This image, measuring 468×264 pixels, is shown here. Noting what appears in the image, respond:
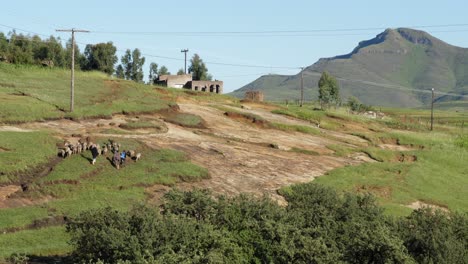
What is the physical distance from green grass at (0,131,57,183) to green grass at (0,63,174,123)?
6.52 meters

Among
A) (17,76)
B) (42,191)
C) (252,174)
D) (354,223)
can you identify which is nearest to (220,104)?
(17,76)

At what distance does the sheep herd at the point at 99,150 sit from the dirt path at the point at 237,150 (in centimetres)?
376

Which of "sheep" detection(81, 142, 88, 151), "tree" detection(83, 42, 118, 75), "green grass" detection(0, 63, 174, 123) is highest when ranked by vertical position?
"tree" detection(83, 42, 118, 75)

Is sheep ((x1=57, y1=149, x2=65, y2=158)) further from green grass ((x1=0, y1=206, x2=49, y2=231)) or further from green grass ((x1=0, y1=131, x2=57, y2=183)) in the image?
green grass ((x1=0, y1=206, x2=49, y2=231))

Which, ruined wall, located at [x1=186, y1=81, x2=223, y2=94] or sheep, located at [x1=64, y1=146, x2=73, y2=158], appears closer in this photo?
sheep, located at [x1=64, y1=146, x2=73, y2=158]

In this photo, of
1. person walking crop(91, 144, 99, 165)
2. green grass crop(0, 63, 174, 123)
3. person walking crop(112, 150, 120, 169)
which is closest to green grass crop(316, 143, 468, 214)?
person walking crop(112, 150, 120, 169)

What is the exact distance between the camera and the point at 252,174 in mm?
52688

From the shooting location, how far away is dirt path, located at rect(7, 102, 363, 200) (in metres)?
50.8

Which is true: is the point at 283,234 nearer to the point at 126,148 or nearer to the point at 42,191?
the point at 42,191

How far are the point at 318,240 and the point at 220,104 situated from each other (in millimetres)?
55506

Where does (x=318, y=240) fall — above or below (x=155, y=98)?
below

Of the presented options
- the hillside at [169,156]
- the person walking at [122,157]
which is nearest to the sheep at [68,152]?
the hillside at [169,156]

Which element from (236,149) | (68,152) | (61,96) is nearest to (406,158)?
(236,149)

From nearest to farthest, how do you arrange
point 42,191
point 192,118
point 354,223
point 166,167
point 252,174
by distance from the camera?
point 354,223 → point 42,191 → point 166,167 → point 252,174 → point 192,118
